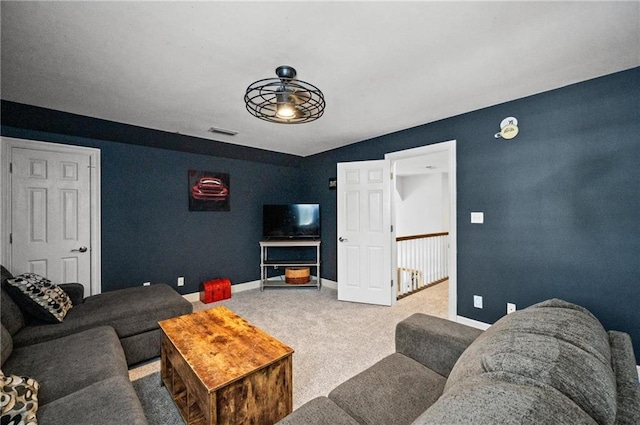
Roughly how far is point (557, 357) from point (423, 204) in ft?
22.3

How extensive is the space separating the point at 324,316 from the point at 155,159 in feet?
10.5

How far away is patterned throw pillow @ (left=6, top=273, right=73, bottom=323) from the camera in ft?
6.39

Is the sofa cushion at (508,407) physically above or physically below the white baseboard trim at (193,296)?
above

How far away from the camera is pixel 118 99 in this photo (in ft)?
8.32

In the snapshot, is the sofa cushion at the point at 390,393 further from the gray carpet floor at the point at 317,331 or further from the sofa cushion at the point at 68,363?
the sofa cushion at the point at 68,363

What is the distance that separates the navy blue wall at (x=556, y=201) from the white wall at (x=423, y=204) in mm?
4159

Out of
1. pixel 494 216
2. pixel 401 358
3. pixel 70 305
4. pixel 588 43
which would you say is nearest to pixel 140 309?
pixel 70 305

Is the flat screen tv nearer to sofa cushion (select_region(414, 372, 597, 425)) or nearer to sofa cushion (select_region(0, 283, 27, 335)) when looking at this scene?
sofa cushion (select_region(0, 283, 27, 335))

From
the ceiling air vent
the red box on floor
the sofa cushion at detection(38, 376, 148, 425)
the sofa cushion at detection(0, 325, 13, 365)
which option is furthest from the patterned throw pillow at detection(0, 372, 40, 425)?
the ceiling air vent

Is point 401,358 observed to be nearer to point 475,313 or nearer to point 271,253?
point 475,313

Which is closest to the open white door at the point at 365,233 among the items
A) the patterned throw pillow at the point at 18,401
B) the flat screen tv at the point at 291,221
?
the flat screen tv at the point at 291,221

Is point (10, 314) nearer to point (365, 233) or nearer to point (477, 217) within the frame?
point (365, 233)

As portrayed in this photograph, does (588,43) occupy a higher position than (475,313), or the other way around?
(588,43)

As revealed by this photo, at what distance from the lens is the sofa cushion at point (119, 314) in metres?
1.92
